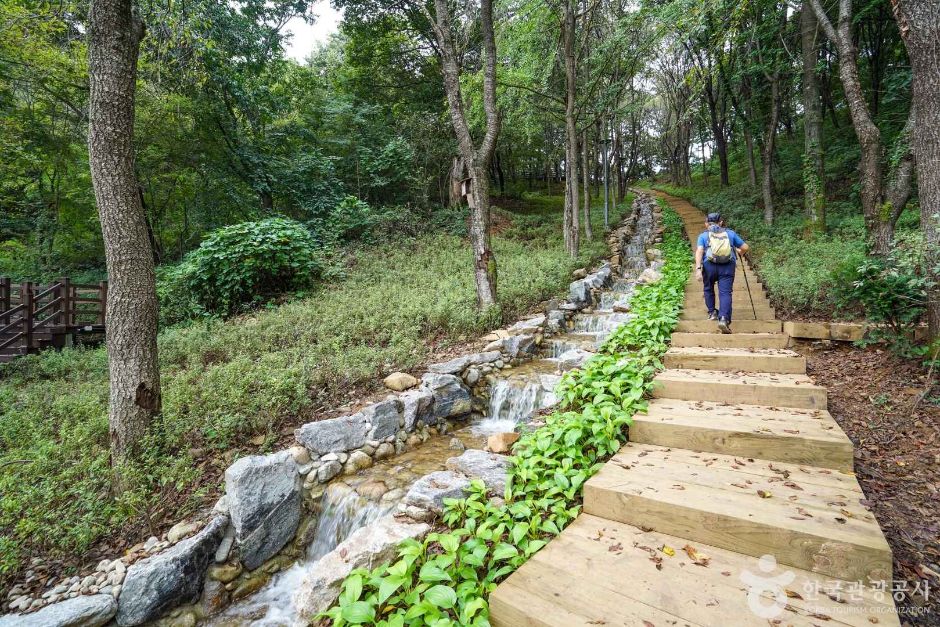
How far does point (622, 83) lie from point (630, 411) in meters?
11.9

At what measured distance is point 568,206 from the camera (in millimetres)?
11492

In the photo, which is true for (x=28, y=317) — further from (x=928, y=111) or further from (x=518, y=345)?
(x=928, y=111)

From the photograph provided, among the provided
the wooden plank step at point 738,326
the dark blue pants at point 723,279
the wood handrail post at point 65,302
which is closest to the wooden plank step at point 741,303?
the wooden plank step at point 738,326

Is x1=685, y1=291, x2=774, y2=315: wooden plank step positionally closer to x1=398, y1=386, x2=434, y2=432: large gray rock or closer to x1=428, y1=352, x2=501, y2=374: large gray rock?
x1=428, y1=352, x2=501, y2=374: large gray rock

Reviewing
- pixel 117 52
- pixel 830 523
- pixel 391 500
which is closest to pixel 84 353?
pixel 117 52

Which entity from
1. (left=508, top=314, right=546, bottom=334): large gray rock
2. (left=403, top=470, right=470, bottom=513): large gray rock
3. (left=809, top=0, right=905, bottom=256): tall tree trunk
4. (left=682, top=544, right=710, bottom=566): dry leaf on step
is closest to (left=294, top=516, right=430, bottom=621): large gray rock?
(left=403, top=470, right=470, bottom=513): large gray rock

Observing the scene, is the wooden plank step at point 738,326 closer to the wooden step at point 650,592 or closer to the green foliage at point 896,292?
the green foliage at point 896,292

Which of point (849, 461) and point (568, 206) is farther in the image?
point (568, 206)

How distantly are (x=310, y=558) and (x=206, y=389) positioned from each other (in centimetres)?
249

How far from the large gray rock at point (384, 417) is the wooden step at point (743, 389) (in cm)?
280

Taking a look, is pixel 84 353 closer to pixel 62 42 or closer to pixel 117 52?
pixel 117 52

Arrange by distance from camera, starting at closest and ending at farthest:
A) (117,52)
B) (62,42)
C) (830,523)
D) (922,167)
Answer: (830,523) < (117,52) < (922,167) < (62,42)

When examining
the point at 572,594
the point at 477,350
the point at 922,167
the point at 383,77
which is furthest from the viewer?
the point at 383,77

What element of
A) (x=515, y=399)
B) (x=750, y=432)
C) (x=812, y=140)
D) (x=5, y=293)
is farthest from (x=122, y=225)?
(x=812, y=140)
